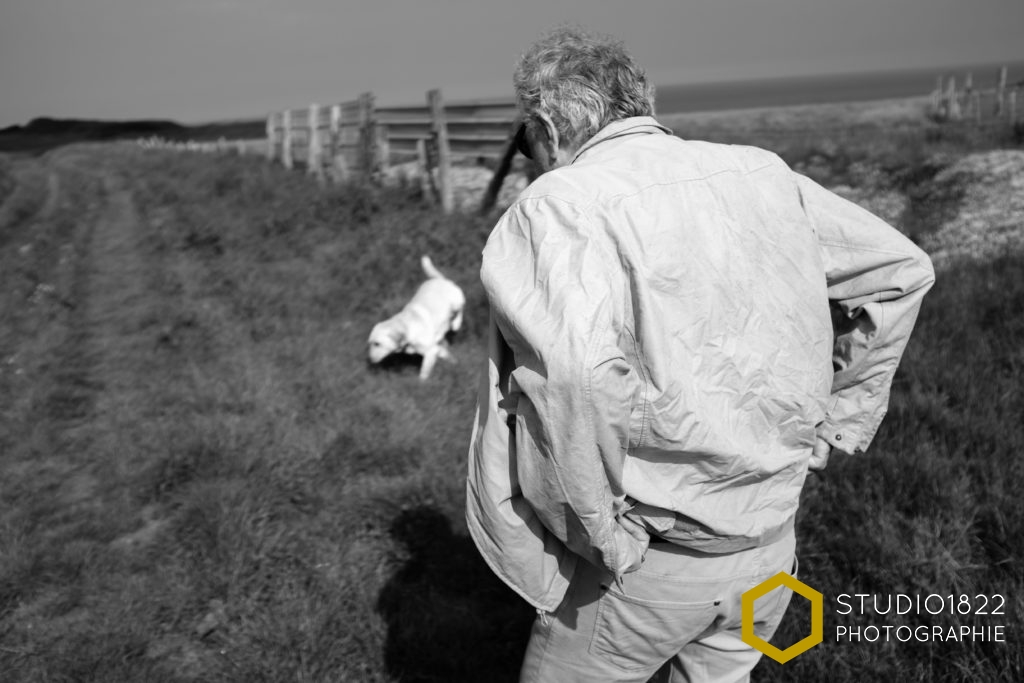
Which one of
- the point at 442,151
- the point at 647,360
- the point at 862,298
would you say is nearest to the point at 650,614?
the point at 647,360

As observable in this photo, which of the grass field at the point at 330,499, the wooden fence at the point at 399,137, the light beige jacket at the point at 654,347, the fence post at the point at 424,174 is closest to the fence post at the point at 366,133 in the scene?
the wooden fence at the point at 399,137

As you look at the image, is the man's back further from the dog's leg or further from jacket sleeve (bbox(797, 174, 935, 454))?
the dog's leg

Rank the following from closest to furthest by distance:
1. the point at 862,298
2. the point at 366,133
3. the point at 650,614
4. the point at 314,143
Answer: the point at 650,614 → the point at 862,298 → the point at 366,133 → the point at 314,143

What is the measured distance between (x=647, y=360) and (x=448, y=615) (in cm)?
220

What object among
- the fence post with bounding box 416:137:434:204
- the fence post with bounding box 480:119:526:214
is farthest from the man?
the fence post with bounding box 416:137:434:204

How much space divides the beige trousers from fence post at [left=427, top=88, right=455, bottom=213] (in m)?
8.85

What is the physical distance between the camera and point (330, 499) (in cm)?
415

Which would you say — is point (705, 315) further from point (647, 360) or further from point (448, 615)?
point (448, 615)

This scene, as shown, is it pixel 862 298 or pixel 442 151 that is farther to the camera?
pixel 442 151

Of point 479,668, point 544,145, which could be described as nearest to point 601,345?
point 544,145

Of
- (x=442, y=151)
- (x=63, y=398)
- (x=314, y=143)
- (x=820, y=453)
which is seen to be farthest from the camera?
(x=314, y=143)

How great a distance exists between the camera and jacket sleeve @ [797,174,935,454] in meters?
1.82

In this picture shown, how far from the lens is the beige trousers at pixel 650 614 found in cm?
177

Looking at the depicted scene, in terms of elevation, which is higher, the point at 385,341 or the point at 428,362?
the point at 385,341
